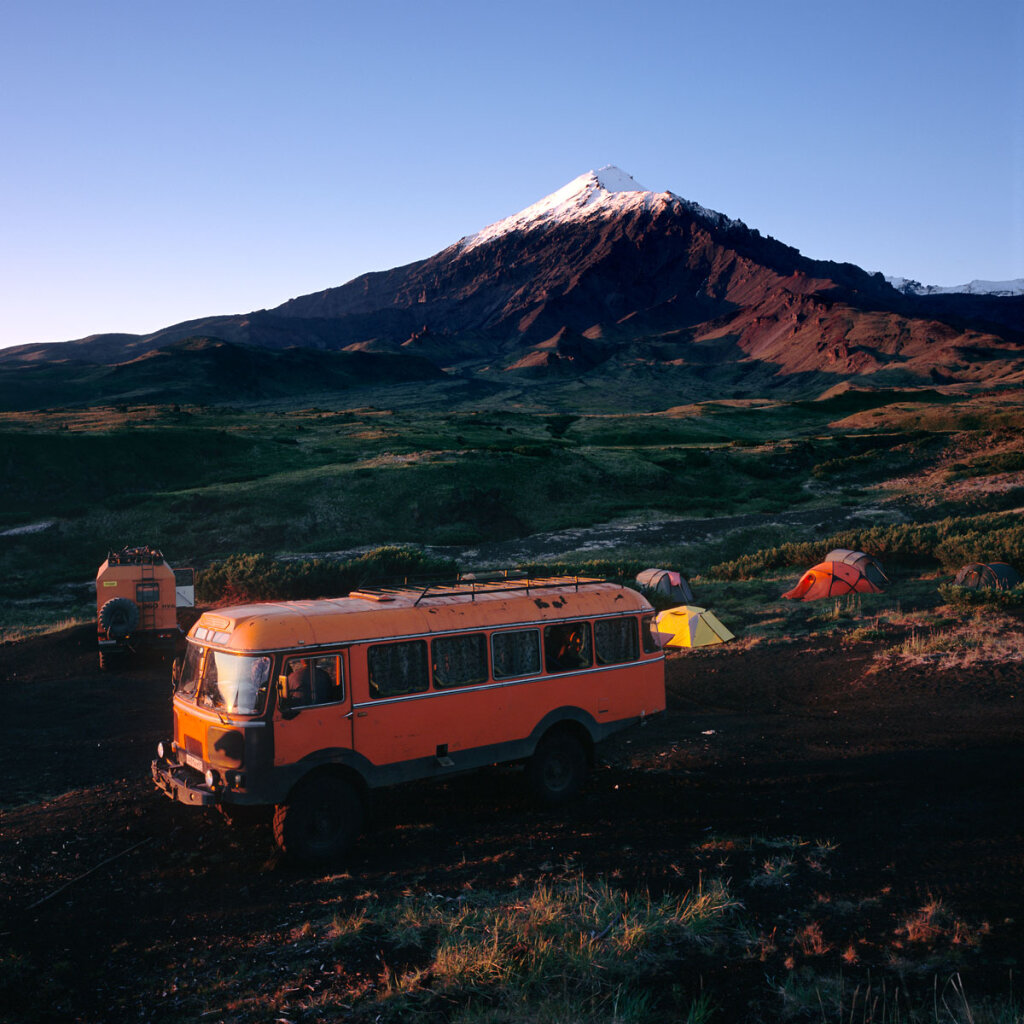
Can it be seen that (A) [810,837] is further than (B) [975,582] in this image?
No

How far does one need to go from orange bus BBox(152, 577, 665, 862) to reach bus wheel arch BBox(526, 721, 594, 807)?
0.02m

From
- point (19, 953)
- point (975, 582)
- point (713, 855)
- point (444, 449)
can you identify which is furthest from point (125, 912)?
point (444, 449)

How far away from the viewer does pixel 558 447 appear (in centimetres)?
7475

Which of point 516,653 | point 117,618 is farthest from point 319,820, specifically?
point 117,618

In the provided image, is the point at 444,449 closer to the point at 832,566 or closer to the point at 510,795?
the point at 832,566

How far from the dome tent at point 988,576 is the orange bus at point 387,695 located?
618 inches

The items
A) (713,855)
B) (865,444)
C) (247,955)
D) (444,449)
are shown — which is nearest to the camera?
(247,955)

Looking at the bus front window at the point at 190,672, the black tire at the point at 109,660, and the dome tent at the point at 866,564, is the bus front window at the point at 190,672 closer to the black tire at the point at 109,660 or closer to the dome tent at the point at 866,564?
the black tire at the point at 109,660

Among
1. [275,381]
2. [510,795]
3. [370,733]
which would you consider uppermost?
[275,381]

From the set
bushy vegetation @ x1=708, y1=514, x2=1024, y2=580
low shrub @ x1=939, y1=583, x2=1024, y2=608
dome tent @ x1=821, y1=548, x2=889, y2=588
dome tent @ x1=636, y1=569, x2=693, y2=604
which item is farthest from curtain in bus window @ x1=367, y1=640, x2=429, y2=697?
bushy vegetation @ x1=708, y1=514, x2=1024, y2=580

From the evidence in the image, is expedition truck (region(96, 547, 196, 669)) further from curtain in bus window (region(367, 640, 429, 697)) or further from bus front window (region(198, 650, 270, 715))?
curtain in bus window (region(367, 640, 429, 697))

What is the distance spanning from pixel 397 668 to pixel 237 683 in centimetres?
185

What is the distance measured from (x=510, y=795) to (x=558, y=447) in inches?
2531

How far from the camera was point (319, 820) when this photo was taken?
934 centimetres
